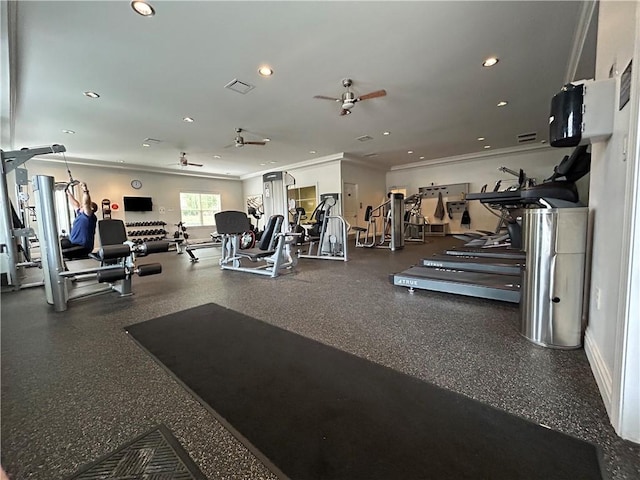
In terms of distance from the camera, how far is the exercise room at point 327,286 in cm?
102

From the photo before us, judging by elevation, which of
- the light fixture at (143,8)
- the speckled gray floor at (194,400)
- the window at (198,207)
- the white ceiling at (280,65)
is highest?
the white ceiling at (280,65)

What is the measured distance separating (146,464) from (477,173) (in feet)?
36.5

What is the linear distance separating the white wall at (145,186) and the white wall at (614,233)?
11273mm

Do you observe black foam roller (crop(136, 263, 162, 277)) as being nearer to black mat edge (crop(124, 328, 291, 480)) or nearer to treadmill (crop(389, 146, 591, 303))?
black mat edge (crop(124, 328, 291, 480))

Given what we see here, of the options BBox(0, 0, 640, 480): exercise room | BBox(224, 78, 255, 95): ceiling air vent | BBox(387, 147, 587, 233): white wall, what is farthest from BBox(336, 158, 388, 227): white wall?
BBox(224, 78, 255, 95): ceiling air vent

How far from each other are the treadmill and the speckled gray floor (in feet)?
0.44

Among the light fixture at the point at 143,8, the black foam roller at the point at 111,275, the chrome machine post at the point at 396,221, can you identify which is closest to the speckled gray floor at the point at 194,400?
the black foam roller at the point at 111,275

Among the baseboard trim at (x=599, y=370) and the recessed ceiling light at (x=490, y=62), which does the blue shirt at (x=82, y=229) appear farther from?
the recessed ceiling light at (x=490, y=62)

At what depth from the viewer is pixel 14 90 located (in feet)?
12.4

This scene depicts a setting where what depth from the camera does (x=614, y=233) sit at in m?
1.28

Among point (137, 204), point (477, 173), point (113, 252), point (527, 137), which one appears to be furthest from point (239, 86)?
point (477, 173)

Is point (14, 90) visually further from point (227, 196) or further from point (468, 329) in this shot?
point (227, 196)

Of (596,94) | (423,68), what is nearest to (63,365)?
(596,94)

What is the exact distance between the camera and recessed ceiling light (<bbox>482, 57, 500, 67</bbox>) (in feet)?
11.2
